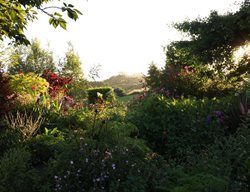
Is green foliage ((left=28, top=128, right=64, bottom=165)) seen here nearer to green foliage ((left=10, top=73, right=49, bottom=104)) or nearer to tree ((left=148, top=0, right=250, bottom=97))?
green foliage ((left=10, top=73, right=49, bottom=104))

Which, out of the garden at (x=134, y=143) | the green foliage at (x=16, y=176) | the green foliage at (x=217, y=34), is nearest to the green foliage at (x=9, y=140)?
the garden at (x=134, y=143)

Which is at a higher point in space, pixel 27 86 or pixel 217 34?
pixel 217 34

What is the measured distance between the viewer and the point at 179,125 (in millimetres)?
7527

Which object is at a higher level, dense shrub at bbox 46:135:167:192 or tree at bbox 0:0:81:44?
tree at bbox 0:0:81:44

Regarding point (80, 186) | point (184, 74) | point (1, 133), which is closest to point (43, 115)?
point (1, 133)

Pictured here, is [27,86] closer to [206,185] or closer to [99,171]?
[99,171]

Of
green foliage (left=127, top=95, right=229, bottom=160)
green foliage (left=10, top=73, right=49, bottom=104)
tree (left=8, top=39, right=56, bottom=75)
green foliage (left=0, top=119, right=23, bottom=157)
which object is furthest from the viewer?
tree (left=8, top=39, right=56, bottom=75)

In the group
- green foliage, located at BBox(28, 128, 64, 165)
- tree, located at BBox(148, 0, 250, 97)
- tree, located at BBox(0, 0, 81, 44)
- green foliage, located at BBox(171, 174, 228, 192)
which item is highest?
tree, located at BBox(148, 0, 250, 97)

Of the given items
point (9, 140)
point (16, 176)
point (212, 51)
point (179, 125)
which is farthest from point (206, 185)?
point (212, 51)

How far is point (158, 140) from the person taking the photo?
7.84 meters

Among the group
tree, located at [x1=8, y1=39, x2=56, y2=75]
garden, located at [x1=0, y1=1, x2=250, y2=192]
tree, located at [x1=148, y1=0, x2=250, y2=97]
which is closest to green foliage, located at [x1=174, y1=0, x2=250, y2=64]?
tree, located at [x1=148, y1=0, x2=250, y2=97]

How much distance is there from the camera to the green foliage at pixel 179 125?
697 cm

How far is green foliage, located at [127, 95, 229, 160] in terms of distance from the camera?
697 cm

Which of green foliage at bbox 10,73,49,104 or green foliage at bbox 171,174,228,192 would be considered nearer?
green foliage at bbox 171,174,228,192
